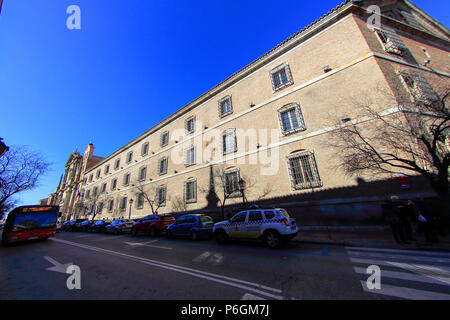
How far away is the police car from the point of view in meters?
6.97

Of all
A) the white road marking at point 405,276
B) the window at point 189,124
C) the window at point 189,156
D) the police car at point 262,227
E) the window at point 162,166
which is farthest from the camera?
the window at point 162,166

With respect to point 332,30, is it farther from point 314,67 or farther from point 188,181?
point 188,181

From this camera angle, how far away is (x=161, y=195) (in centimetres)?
2028

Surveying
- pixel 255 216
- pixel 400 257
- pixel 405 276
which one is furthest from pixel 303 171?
pixel 405 276

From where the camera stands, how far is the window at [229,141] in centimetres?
1536

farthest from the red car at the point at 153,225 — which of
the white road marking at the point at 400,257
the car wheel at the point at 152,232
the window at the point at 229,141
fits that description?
the white road marking at the point at 400,257

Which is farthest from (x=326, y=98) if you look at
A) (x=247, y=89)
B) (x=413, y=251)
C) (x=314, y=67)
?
(x=413, y=251)

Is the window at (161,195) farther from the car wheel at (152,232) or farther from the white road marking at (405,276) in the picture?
the white road marking at (405,276)

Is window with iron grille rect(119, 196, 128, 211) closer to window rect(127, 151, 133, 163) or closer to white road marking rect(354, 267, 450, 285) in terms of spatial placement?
window rect(127, 151, 133, 163)

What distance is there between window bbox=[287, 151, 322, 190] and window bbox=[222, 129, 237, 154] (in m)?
5.15

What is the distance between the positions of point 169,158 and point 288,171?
14651 millimetres

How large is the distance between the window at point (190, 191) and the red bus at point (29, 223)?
1004 centimetres

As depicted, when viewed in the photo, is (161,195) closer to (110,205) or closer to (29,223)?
(29,223)
